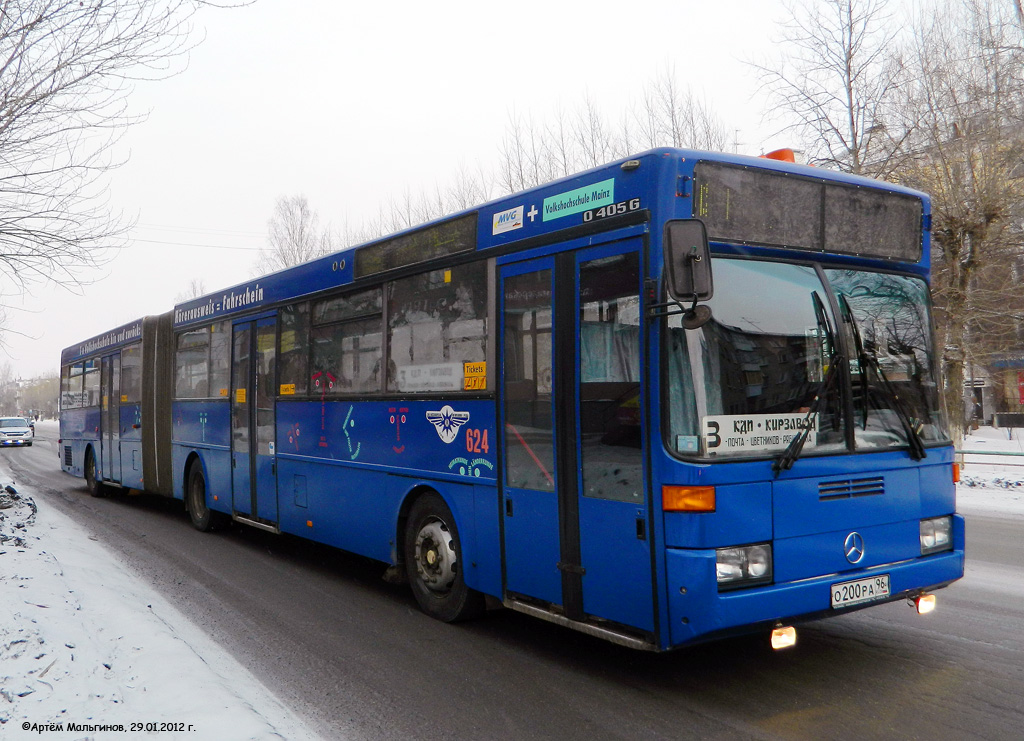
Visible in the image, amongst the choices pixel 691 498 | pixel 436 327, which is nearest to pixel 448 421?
pixel 436 327

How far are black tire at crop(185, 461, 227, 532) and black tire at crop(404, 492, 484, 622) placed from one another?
5631 mm

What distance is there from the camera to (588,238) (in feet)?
16.9

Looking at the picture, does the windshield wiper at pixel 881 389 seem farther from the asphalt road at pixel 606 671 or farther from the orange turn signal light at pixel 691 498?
the asphalt road at pixel 606 671

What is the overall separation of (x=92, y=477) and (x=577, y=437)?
14947 mm

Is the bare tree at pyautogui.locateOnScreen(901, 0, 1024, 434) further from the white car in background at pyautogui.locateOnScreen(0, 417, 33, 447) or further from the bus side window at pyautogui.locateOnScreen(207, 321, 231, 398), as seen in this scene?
the white car in background at pyautogui.locateOnScreen(0, 417, 33, 447)

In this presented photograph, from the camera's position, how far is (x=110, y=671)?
494 centimetres

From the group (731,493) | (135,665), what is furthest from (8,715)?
(731,493)

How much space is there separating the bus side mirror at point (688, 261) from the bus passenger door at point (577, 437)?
49 cm

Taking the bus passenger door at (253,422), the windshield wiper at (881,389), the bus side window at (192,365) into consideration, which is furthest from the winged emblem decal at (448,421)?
the bus side window at (192,365)

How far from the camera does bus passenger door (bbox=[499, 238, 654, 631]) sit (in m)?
4.76

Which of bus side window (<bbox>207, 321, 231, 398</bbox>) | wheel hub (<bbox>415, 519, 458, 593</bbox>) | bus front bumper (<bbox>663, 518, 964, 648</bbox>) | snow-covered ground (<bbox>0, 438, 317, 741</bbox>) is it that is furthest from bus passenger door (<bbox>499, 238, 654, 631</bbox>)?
bus side window (<bbox>207, 321, 231, 398</bbox>)

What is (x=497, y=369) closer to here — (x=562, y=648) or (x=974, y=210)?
(x=562, y=648)

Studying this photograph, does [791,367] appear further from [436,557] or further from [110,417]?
[110,417]

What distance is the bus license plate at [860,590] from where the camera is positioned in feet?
15.4
